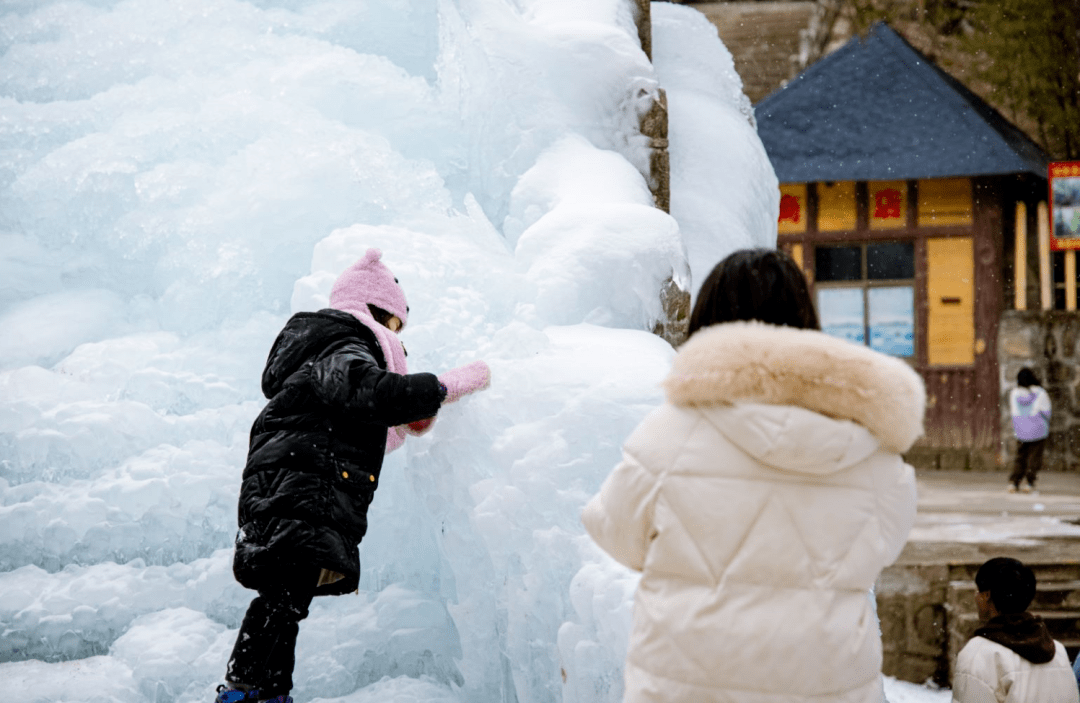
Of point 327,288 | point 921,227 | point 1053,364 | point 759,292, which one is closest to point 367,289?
point 327,288

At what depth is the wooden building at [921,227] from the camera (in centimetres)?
1170

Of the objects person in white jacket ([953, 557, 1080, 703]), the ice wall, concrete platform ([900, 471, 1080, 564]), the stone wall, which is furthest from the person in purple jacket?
person in white jacket ([953, 557, 1080, 703])

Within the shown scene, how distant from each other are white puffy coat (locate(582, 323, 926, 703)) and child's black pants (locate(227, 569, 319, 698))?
114cm

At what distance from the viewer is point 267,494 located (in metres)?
2.49

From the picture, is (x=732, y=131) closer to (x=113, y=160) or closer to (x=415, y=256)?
(x=415, y=256)

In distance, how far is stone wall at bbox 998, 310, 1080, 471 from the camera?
37.5ft

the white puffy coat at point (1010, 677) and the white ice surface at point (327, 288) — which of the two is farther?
the white ice surface at point (327, 288)

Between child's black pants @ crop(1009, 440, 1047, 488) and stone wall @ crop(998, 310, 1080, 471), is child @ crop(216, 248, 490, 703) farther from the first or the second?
stone wall @ crop(998, 310, 1080, 471)

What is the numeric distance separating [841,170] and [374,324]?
10059mm

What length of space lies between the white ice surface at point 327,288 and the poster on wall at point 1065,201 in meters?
6.87

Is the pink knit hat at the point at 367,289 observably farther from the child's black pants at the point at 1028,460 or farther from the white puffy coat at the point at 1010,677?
the child's black pants at the point at 1028,460

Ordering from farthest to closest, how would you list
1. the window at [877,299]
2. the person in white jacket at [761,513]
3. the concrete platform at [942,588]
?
the window at [877,299], the concrete platform at [942,588], the person in white jacket at [761,513]

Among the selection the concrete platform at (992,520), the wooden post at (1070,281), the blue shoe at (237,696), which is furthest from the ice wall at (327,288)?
the wooden post at (1070,281)

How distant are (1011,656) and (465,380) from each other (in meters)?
1.74
